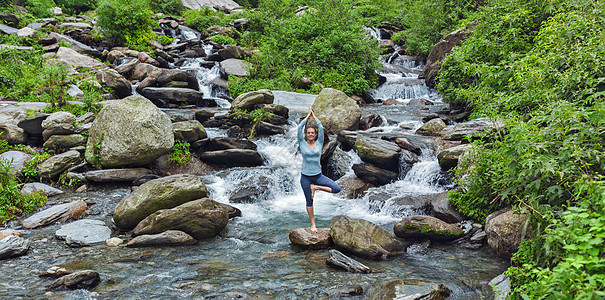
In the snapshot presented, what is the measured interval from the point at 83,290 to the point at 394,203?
6.84 meters

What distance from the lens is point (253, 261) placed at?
20.2 ft

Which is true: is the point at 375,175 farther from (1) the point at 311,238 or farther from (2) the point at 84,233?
(2) the point at 84,233

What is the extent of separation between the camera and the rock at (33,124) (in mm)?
10891

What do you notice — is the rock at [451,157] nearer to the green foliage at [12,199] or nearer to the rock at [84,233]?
the rock at [84,233]

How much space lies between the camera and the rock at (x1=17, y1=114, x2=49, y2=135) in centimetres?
1089

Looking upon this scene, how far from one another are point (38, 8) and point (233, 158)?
28.3m

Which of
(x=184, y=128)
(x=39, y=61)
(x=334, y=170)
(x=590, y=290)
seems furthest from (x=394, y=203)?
(x=39, y=61)

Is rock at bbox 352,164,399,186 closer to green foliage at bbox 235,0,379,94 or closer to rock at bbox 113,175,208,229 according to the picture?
rock at bbox 113,175,208,229

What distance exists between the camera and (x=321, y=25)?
22.7 metres

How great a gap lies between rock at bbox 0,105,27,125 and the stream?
4150 mm

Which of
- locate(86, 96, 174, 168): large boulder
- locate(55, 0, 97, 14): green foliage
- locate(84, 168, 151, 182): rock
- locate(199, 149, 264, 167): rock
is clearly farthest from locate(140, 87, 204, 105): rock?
locate(55, 0, 97, 14): green foliage

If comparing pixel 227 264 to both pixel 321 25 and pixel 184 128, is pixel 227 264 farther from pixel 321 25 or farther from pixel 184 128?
pixel 321 25

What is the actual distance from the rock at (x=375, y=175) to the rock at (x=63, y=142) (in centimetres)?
873

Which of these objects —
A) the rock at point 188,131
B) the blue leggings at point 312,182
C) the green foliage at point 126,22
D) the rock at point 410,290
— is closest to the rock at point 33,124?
the rock at point 188,131
